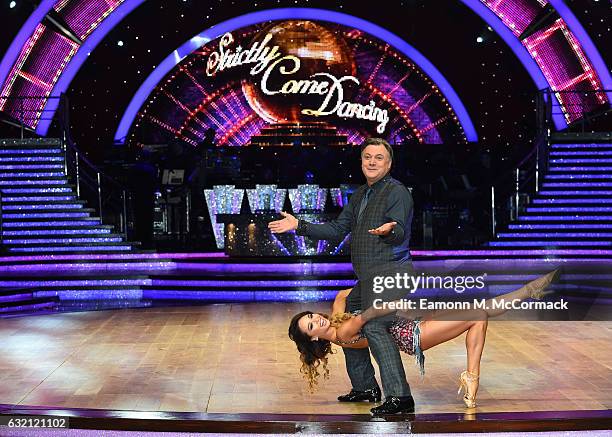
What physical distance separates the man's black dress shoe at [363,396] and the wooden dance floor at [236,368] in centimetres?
5

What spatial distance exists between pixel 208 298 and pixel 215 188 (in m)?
5.11

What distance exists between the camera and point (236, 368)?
6477 mm

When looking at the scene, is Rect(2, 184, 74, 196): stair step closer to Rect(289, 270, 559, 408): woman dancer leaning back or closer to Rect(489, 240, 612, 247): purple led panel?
Rect(489, 240, 612, 247): purple led panel

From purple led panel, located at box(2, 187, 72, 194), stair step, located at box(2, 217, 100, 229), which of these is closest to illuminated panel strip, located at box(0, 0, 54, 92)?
purple led panel, located at box(2, 187, 72, 194)

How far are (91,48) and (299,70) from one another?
4.37m

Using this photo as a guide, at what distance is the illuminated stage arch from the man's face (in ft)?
48.6

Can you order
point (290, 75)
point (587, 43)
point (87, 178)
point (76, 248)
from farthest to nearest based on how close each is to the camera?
point (290, 75), point (587, 43), point (87, 178), point (76, 248)

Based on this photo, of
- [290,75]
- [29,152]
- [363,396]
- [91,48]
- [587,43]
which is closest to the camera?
[363,396]

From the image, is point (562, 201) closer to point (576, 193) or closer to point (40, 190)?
point (576, 193)

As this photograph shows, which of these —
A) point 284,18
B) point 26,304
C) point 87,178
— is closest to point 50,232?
point 87,178

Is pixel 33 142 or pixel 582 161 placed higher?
pixel 33 142

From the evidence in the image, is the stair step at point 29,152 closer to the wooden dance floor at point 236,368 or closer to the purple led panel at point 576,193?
the wooden dance floor at point 236,368

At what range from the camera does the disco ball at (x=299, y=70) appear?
2100 centimetres

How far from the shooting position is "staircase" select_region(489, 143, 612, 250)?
13781mm
